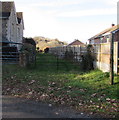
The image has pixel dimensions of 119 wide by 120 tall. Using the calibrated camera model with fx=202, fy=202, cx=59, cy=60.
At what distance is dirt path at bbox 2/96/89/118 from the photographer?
496cm

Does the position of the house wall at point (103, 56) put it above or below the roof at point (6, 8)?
below

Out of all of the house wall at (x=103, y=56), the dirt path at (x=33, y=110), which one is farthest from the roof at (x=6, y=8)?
the dirt path at (x=33, y=110)

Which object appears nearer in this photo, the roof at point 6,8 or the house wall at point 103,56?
the house wall at point 103,56

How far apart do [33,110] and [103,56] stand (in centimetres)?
741

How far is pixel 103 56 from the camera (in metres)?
11.8

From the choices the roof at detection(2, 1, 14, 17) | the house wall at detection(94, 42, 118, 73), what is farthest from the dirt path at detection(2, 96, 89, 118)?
the roof at detection(2, 1, 14, 17)

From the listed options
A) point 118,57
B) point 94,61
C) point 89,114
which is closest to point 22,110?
point 89,114

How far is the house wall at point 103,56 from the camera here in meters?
10.6

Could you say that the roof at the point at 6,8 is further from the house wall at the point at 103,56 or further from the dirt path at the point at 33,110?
the dirt path at the point at 33,110

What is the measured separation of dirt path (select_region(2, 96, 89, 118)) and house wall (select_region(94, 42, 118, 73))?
16.5ft

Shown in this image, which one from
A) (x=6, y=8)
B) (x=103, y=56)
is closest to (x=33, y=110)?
(x=103, y=56)

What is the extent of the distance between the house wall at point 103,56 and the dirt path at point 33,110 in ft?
16.5

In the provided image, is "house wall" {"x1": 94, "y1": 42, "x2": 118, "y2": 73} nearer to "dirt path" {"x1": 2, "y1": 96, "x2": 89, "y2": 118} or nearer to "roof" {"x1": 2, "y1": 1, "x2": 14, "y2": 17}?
"dirt path" {"x1": 2, "y1": 96, "x2": 89, "y2": 118}

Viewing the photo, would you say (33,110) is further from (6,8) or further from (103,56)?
(6,8)
